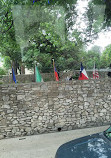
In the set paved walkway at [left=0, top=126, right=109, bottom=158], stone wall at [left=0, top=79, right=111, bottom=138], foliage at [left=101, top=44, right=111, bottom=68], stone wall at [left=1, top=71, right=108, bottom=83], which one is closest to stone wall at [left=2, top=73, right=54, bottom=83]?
stone wall at [left=1, top=71, right=108, bottom=83]

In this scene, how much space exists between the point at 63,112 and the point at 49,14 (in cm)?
504

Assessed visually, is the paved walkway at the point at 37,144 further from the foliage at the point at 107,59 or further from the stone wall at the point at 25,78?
the foliage at the point at 107,59

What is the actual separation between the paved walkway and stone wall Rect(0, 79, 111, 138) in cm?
29

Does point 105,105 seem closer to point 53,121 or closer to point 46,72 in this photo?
point 53,121

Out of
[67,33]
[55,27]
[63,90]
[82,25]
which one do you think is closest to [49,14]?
[55,27]

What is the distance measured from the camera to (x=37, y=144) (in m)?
4.64

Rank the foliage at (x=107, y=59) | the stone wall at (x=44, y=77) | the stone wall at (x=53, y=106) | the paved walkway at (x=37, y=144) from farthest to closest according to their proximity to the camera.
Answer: the foliage at (x=107, y=59)
the stone wall at (x=44, y=77)
the stone wall at (x=53, y=106)
the paved walkway at (x=37, y=144)

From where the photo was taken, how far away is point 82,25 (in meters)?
7.98

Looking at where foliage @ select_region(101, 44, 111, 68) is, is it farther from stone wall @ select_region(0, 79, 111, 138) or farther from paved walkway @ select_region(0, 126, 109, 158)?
paved walkway @ select_region(0, 126, 109, 158)

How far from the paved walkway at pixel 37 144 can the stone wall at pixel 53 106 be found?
29 centimetres

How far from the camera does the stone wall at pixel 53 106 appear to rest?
520 cm

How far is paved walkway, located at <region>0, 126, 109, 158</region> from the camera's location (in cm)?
410

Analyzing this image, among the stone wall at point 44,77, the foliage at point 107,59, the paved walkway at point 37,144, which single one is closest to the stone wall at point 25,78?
the stone wall at point 44,77

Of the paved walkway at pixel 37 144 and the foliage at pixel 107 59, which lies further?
the foliage at pixel 107 59
